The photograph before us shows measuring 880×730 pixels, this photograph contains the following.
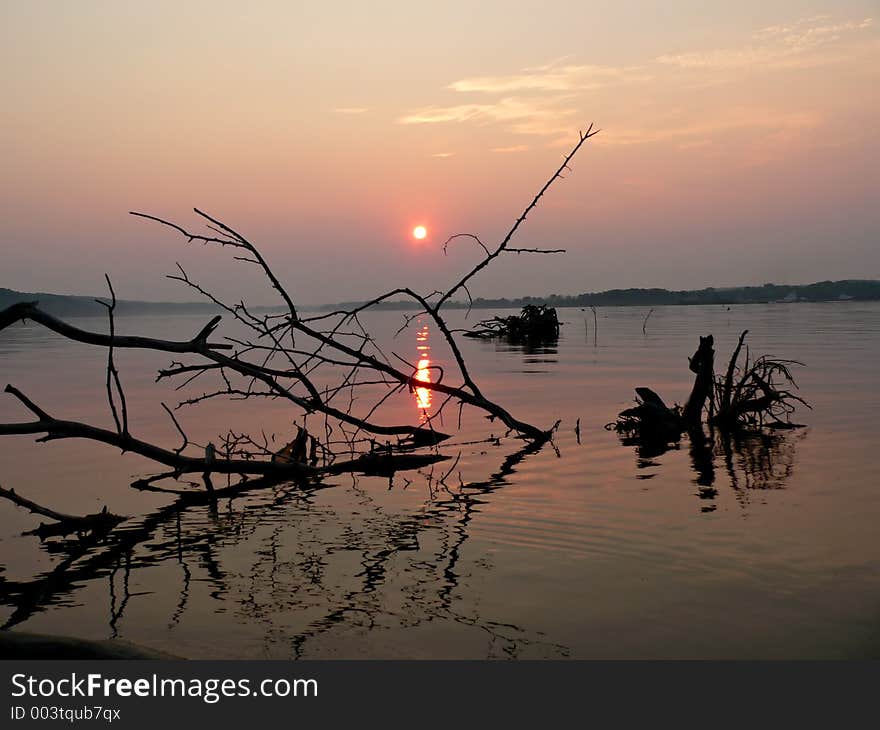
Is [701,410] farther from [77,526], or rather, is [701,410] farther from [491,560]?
[77,526]

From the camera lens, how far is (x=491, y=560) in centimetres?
881

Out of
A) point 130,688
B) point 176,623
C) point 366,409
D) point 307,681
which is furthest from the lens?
point 366,409

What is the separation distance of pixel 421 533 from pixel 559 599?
8.58ft

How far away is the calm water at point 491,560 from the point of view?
6832 millimetres

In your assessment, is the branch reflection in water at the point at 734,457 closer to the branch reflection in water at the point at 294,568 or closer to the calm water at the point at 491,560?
the calm water at the point at 491,560

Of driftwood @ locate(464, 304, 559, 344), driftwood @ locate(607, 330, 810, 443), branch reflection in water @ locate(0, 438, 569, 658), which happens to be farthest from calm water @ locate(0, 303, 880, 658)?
driftwood @ locate(464, 304, 559, 344)

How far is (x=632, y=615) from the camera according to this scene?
718cm

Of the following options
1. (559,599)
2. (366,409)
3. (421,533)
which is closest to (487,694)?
(559,599)

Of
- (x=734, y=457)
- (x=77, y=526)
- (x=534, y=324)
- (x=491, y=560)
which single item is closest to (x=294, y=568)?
(x=491, y=560)

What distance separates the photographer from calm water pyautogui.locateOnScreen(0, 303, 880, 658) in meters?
6.83

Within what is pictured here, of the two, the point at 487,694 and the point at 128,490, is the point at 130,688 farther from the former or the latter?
the point at 128,490

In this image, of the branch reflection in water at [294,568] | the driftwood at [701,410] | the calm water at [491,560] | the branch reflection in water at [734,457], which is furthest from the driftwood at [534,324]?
the branch reflection in water at [294,568]

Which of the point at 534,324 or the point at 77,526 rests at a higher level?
the point at 534,324

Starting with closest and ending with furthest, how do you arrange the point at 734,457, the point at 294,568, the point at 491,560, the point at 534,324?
1. the point at 294,568
2. the point at 491,560
3. the point at 734,457
4. the point at 534,324
